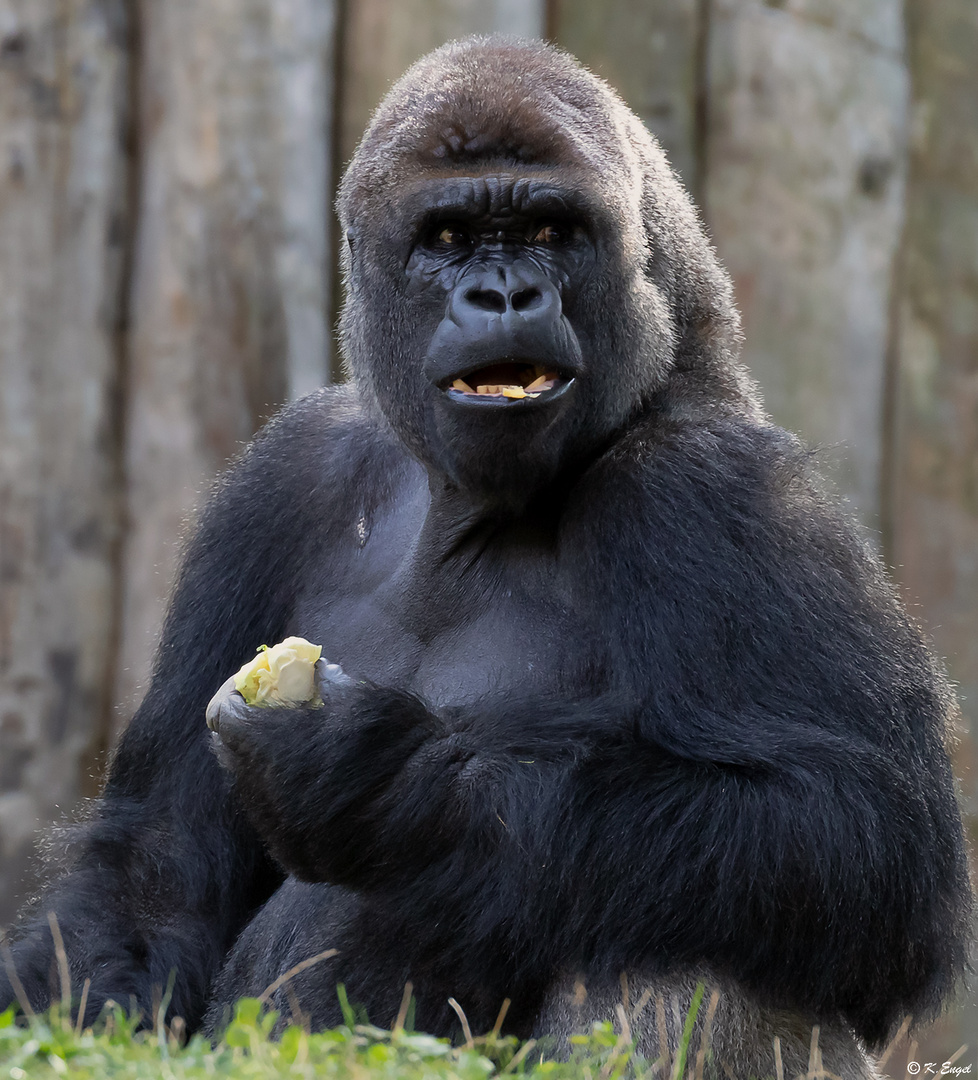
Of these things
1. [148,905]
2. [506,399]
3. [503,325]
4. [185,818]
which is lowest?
[148,905]

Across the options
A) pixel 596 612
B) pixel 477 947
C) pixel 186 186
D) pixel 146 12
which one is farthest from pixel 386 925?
pixel 146 12

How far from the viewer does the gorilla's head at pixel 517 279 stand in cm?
337

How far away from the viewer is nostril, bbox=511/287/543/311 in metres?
3.33

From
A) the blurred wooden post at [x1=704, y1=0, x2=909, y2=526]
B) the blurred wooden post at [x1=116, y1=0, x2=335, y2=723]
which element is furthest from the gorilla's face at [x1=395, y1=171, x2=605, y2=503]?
the blurred wooden post at [x1=704, y1=0, x2=909, y2=526]

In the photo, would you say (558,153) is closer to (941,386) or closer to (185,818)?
(185,818)

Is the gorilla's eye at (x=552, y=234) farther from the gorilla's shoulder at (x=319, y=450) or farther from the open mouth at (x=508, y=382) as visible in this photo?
the gorilla's shoulder at (x=319, y=450)

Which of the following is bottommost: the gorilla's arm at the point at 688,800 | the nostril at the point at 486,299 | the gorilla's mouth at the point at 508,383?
the gorilla's arm at the point at 688,800

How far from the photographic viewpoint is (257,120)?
5734mm

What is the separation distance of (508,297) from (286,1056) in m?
1.49

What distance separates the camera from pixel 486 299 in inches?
132

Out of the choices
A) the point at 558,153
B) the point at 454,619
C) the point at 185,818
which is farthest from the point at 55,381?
the point at 558,153

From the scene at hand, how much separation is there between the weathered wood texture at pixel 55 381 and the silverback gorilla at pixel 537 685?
1.80 meters

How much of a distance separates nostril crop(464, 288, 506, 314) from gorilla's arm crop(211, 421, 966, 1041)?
560 mm

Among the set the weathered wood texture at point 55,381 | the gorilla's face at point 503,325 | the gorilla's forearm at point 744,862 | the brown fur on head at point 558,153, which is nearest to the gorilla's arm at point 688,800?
the gorilla's forearm at point 744,862
